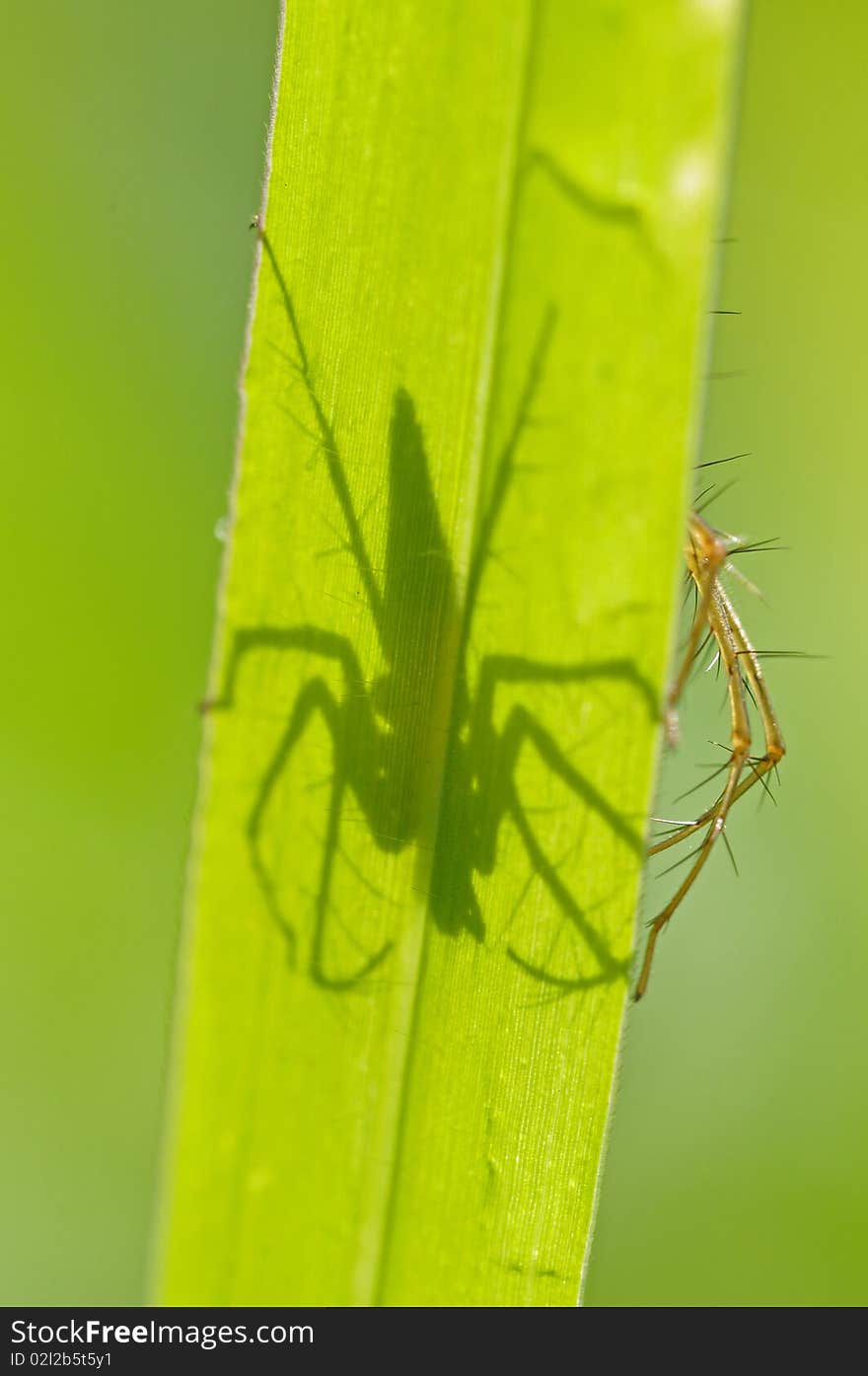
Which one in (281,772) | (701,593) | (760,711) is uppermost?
(701,593)

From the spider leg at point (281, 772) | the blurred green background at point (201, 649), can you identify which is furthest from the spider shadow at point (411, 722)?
the blurred green background at point (201, 649)

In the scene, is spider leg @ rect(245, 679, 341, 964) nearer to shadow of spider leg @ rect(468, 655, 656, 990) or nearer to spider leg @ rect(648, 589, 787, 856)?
shadow of spider leg @ rect(468, 655, 656, 990)

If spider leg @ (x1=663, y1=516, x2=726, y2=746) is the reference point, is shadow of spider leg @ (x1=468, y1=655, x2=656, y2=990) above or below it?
below

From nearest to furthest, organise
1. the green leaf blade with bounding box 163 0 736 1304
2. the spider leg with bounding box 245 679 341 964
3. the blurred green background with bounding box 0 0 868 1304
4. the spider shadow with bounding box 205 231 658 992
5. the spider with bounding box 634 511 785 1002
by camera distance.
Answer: the green leaf blade with bounding box 163 0 736 1304, the spider shadow with bounding box 205 231 658 992, the spider leg with bounding box 245 679 341 964, the spider with bounding box 634 511 785 1002, the blurred green background with bounding box 0 0 868 1304

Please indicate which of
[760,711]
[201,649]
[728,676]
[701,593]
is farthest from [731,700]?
[201,649]

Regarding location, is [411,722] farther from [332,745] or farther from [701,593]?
[701,593]

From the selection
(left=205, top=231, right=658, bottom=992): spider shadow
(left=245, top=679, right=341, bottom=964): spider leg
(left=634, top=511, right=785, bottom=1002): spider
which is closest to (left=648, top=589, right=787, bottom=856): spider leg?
(left=634, top=511, right=785, bottom=1002): spider

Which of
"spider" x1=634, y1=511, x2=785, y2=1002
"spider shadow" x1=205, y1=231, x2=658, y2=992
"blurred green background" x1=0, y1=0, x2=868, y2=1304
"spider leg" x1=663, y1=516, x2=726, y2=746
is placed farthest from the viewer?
"blurred green background" x1=0, y1=0, x2=868, y2=1304

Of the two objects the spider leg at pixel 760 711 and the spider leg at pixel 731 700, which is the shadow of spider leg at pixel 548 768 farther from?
the spider leg at pixel 731 700
